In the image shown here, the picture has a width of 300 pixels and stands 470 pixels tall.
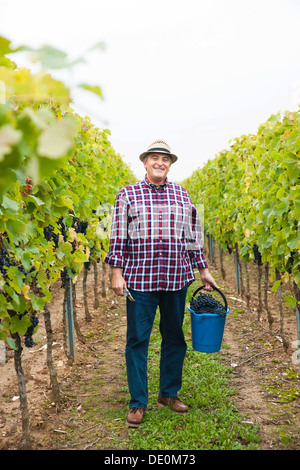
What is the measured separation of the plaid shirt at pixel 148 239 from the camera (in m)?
2.92

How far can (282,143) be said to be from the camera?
360cm

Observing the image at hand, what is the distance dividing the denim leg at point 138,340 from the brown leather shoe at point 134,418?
0.04 metres

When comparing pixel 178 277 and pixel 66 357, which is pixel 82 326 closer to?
pixel 66 357

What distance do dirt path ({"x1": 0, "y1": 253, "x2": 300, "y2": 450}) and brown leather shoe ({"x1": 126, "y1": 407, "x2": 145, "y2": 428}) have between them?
7 cm

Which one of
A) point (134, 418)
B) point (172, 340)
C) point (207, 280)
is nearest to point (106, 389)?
point (134, 418)

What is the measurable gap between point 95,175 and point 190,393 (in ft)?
9.70

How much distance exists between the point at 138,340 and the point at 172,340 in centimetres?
34

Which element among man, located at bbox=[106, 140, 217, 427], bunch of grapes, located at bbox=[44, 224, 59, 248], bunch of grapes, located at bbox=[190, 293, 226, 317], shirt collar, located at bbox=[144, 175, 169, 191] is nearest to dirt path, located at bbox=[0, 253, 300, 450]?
man, located at bbox=[106, 140, 217, 427]

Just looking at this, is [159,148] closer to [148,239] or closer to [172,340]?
[148,239]

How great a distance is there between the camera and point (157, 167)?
3021mm

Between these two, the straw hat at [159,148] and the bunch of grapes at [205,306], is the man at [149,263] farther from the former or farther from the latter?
the bunch of grapes at [205,306]

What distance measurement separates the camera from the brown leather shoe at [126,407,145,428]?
290 centimetres

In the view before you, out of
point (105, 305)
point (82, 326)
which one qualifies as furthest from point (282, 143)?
point (105, 305)

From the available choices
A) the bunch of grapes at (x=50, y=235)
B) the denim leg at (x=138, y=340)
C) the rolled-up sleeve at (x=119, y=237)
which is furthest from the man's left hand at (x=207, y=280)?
the bunch of grapes at (x=50, y=235)
